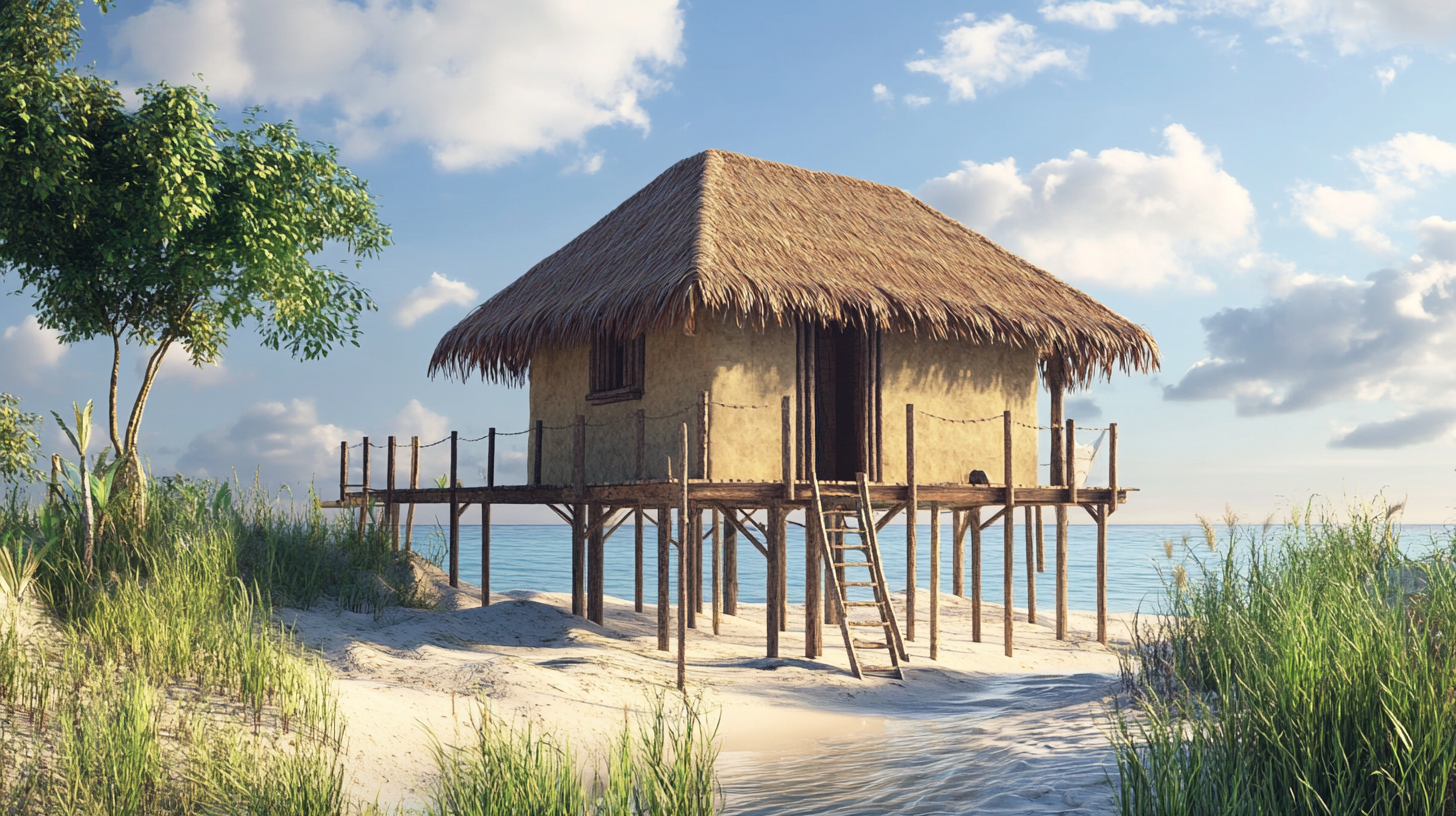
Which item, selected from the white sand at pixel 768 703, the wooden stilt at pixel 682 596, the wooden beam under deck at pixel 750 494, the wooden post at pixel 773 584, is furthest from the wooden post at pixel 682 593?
the wooden post at pixel 773 584

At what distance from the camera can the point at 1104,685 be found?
8695 mm

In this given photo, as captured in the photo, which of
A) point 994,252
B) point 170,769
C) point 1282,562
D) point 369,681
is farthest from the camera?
point 994,252

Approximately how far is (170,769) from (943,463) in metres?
8.96

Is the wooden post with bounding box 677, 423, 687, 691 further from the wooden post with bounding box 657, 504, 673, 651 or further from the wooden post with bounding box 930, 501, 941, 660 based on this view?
the wooden post with bounding box 930, 501, 941, 660

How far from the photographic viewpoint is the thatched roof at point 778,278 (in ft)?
36.4

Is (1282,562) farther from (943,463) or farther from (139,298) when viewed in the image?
(139,298)

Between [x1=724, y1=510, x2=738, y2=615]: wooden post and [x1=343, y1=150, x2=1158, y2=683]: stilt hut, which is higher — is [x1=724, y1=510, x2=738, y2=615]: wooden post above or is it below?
below

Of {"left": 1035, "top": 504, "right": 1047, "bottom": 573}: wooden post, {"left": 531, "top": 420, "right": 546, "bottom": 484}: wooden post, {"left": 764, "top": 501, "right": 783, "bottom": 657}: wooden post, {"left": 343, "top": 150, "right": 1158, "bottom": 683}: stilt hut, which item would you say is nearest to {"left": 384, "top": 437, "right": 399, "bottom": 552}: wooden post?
{"left": 343, "top": 150, "right": 1158, "bottom": 683}: stilt hut

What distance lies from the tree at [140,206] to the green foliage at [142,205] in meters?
0.02

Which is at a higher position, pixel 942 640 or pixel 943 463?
pixel 943 463

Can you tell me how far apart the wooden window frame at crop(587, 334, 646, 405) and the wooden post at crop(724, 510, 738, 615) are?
4519mm

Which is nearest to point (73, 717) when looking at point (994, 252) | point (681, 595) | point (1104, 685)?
point (681, 595)

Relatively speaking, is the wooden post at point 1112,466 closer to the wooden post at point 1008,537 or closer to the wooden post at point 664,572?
the wooden post at point 1008,537

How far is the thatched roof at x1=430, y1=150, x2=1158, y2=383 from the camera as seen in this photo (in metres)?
11.1
